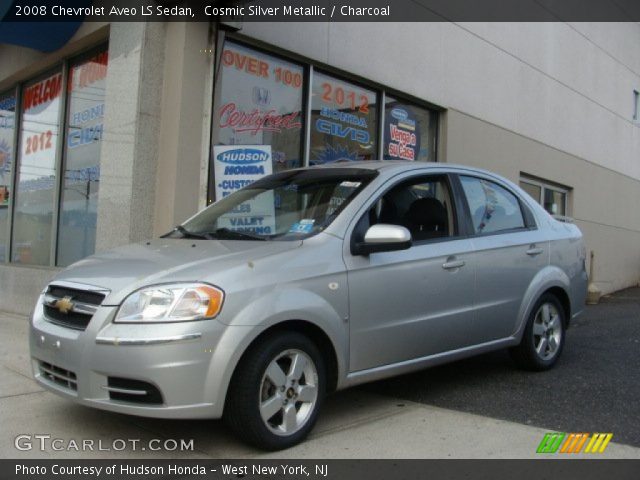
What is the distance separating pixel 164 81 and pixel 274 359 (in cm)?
441

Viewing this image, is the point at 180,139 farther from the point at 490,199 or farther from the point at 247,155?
the point at 490,199

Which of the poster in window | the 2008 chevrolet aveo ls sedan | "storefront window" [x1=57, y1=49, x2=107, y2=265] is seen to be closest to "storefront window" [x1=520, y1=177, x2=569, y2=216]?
the poster in window

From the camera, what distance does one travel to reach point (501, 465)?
3463 millimetres

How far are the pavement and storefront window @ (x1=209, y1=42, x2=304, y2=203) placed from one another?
108 inches

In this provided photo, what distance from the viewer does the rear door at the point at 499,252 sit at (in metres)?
4.87

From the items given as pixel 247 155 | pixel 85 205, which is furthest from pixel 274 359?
pixel 85 205

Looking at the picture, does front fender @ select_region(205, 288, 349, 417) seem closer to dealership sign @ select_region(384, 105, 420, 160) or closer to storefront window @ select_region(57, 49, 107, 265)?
storefront window @ select_region(57, 49, 107, 265)

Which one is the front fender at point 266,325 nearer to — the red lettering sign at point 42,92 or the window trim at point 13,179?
the red lettering sign at point 42,92

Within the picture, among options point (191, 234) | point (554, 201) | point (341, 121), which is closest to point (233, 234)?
point (191, 234)

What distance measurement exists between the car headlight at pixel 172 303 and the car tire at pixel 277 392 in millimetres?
359

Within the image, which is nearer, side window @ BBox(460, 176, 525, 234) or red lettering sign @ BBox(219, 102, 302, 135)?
side window @ BBox(460, 176, 525, 234)

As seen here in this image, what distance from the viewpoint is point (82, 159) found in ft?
26.7

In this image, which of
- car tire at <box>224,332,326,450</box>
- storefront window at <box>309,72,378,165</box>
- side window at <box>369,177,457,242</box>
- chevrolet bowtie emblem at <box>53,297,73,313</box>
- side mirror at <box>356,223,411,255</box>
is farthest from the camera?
storefront window at <box>309,72,378,165</box>

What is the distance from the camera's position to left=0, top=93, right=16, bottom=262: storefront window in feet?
33.0
